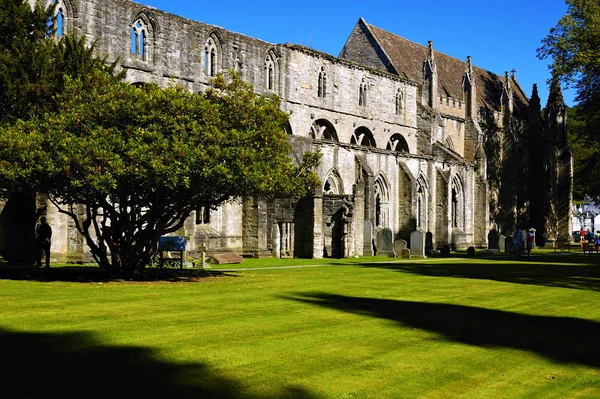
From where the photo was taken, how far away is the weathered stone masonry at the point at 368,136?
3866 centimetres

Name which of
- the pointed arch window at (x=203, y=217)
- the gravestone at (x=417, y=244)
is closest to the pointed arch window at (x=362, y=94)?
the gravestone at (x=417, y=244)

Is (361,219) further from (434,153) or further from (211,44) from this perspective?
(434,153)

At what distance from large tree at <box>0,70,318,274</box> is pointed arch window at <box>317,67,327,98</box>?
2748 centimetres

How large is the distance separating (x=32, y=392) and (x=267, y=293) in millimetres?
10403

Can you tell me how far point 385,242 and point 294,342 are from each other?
31280mm

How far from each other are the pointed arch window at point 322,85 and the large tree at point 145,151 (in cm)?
2748

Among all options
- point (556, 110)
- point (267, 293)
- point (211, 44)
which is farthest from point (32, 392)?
point (556, 110)

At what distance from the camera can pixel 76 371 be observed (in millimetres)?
8516

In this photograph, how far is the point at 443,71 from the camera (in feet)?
233

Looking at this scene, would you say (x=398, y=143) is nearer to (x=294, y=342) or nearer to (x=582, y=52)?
(x=582, y=52)

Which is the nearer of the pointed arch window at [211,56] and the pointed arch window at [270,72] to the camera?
the pointed arch window at [211,56]

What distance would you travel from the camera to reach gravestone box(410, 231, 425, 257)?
1645 inches

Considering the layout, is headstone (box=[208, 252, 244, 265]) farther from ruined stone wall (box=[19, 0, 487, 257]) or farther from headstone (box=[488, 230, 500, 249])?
headstone (box=[488, 230, 500, 249])

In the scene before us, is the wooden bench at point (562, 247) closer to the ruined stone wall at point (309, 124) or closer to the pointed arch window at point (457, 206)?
the ruined stone wall at point (309, 124)
